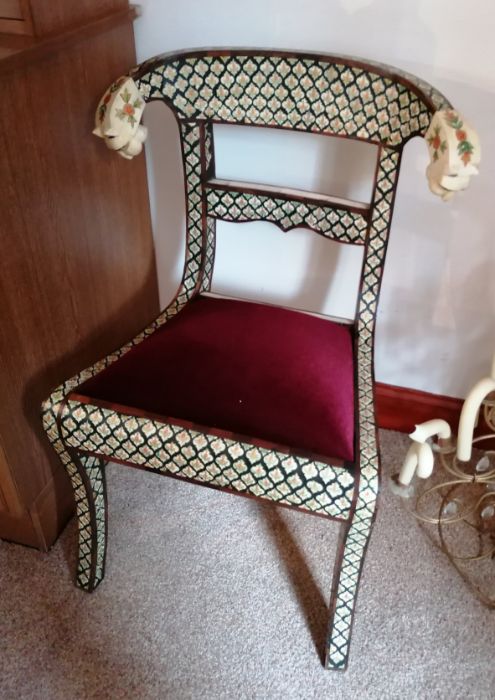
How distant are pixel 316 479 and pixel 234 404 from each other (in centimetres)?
17

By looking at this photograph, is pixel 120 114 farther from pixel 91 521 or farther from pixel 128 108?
pixel 91 521

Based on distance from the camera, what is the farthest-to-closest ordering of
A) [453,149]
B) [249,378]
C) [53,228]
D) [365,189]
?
1. [365,189]
2. [53,228]
3. [249,378]
4. [453,149]

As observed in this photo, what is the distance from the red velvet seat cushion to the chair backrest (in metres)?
0.15

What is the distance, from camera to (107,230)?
126cm

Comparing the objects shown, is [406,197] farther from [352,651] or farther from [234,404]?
[352,651]

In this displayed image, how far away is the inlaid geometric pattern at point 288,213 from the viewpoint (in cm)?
110

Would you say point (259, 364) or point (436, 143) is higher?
point (436, 143)

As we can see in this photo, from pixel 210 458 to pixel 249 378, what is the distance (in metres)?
0.15

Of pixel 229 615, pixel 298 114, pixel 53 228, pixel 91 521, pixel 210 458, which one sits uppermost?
pixel 298 114

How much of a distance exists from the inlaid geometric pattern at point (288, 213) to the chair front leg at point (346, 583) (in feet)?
1.68

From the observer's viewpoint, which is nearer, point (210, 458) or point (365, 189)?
point (210, 458)

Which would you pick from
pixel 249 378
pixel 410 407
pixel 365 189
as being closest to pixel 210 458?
pixel 249 378

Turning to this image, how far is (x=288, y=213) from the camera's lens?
113cm

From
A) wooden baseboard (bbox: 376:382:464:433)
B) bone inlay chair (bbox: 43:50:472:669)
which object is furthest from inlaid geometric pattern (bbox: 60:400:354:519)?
wooden baseboard (bbox: 376:382:464:433)
